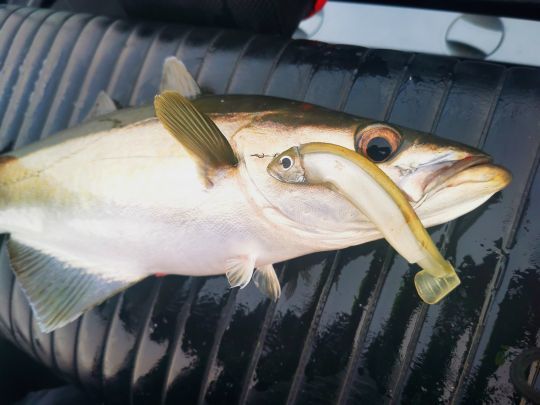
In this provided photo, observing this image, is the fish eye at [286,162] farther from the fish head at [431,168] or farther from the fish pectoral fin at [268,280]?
the fish pectoral fin at [268,280]

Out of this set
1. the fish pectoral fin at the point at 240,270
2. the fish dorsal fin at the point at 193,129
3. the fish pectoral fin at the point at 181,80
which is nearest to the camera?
the fish dorsal fin at the point at 193,129

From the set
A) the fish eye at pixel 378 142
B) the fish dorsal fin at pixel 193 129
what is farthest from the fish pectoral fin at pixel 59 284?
the fish eye at pixel 378 142

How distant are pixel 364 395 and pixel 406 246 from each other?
534mm

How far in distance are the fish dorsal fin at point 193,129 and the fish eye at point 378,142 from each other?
1.03 ft

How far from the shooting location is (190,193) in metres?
1.26

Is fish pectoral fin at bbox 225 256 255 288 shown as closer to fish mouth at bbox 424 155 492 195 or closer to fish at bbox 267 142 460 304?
fish at bbox 267 142 460 304

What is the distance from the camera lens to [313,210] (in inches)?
45.6

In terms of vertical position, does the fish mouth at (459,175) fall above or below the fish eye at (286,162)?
above

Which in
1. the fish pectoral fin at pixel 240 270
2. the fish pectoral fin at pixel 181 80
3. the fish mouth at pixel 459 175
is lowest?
the fish pectoral fin at pixel 240 270

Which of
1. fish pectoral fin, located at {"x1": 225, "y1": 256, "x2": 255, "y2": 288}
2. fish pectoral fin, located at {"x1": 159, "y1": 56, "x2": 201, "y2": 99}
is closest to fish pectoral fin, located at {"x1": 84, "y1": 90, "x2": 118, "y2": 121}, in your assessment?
fish pectoral fin, located at {"x1": 159, "y1": 56, "x2": 201, "y2": 99}

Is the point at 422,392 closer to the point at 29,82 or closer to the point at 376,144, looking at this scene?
the point at 376,144

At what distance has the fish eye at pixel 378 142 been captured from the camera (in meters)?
1.12

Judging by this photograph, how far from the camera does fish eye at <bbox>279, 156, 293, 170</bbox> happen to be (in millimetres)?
1118

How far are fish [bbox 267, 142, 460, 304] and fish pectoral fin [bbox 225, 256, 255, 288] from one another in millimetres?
271
